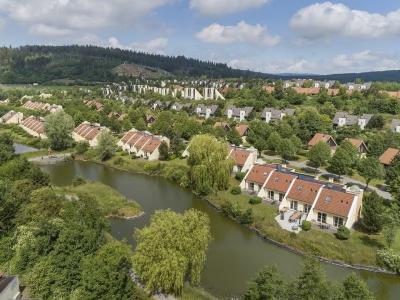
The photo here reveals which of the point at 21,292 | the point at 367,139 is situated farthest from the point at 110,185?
the point at 367,139

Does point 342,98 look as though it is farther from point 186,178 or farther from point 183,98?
point 186,178

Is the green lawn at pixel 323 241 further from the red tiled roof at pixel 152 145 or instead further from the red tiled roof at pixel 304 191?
the red tiled roof at pixel 152 145

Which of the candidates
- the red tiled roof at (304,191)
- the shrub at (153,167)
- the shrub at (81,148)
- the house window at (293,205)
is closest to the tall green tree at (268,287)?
the red tiled roof at (304,191)

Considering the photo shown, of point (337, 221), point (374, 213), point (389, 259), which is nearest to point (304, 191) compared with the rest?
point (337, 221)

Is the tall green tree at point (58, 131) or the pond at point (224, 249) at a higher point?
the tall green tree at point (58, 131)

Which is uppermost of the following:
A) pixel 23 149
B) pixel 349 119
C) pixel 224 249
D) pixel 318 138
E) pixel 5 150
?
pixel 349 119

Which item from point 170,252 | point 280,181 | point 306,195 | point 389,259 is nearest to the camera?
point 170,252

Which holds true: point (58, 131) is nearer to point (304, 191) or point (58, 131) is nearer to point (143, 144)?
point (143, 144)
